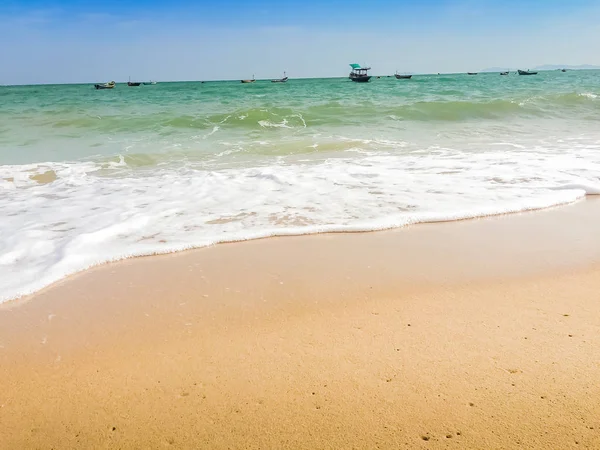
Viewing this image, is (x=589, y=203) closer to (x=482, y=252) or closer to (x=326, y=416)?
(x=482, y=252)

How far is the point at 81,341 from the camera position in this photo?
290 cm

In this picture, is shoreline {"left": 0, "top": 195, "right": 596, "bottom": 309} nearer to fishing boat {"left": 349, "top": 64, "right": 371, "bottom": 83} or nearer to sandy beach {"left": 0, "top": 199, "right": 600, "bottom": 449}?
sandy beach {"left": 0, "top": 199, "right": 600, "bottom": 449}

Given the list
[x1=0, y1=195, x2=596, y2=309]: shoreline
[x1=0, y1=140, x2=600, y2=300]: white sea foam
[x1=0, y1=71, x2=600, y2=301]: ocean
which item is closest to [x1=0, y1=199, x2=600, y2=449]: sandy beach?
[x1=0, y1=195, x2=596, y2=309]: shoreline

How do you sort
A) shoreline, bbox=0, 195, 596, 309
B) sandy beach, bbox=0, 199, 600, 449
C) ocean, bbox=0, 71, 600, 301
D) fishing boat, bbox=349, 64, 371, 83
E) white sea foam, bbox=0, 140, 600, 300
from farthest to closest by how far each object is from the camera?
fishing boat, bbox=349, 64, 371, 83
ocean, bbox=0, 71, 600, 301
white sea foam, bbox=0, 140, 600, 300
shoreline, bbox=0, 195, 596, 309
sandy beach, bbox=0, 199, 600, 449

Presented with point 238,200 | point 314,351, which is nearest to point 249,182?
point 238,200

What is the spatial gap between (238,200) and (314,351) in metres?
3.89

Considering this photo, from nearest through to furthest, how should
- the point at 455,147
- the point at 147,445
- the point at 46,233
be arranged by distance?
the point at 147,445, the point at 46,233, the point at 455,147

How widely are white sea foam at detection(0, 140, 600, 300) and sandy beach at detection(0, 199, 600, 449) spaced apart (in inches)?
23.5

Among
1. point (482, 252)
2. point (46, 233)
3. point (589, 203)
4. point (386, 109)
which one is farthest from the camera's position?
point (386, 109)

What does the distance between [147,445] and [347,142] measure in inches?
439

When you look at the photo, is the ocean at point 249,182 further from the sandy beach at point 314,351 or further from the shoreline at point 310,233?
the sandy beach at point 314,351

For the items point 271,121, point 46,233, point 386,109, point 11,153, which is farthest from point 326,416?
point 386,109

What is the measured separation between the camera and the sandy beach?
81.5 inches

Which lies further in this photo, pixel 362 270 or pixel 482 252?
pixel 482 252
